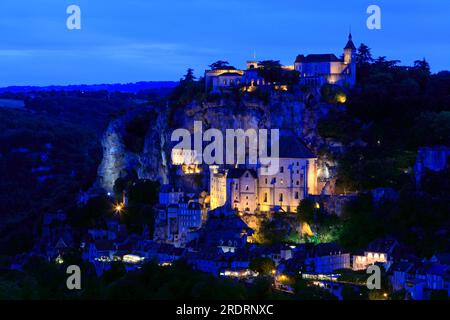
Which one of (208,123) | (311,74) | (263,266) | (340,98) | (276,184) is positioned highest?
(311,74)

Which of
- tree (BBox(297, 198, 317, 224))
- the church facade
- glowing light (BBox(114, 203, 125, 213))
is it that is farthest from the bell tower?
glowing light (BBox(114, 203, 125, 213))

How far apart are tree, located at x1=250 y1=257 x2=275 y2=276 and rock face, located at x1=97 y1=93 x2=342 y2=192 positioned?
36.8ft

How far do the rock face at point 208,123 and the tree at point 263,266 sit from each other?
11.2m

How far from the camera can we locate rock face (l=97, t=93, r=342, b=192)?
63.5 metres

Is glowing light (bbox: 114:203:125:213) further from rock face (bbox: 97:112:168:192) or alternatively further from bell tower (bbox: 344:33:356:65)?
bell tower (bbox: 344:33:356:65)

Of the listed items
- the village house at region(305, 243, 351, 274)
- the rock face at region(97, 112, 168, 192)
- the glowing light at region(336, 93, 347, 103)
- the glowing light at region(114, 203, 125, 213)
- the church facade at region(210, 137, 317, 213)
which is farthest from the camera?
the rock face at region(97, 112, 168, 192)

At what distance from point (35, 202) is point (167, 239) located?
36731 millimetres

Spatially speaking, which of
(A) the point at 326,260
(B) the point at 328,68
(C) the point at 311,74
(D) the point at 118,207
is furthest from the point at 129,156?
(A) the point at 326,260

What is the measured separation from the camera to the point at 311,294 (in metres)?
45.0

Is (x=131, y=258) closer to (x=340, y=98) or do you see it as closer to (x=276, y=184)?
(x=276, y=184)

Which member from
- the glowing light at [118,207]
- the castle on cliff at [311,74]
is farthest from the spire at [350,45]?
the glowing light at [118,207]

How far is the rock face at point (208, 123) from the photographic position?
63469 mm

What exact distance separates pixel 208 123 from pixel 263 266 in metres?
16.5

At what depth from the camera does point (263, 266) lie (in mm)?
50688
